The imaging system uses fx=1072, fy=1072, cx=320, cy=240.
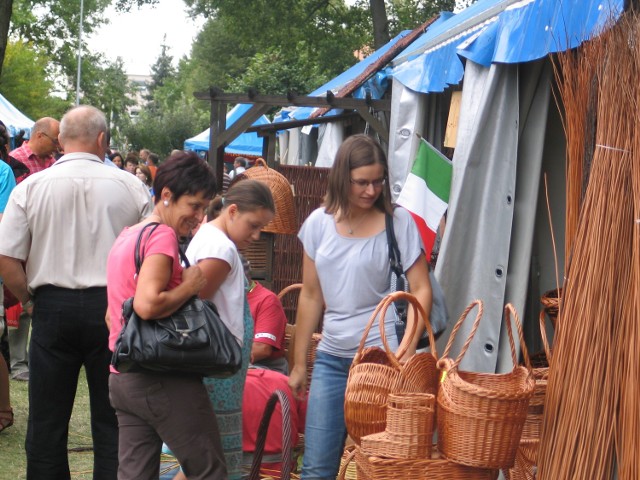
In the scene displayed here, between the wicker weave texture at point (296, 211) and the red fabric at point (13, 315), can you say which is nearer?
the red fabric at point (13, 315)

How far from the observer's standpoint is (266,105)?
866 centimetres

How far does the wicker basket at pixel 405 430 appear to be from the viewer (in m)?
3.56

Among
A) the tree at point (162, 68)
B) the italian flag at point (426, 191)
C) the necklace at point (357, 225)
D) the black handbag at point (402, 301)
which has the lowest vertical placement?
the black handbag at point (402, 301)

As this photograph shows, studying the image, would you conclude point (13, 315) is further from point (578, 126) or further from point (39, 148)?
point (578, 126)

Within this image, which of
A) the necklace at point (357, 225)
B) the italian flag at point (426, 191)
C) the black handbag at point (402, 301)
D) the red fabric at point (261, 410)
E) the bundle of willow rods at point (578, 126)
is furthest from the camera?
the italian flag at point (426, 191)

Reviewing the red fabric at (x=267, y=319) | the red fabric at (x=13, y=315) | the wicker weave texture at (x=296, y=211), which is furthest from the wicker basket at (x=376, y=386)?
the red fabric at (x=13, y=315)

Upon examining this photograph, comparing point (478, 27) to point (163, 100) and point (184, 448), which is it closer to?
point (184, 448)

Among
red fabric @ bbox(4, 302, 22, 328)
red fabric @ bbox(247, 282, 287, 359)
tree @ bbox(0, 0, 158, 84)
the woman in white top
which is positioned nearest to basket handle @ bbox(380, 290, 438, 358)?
the woman in white top

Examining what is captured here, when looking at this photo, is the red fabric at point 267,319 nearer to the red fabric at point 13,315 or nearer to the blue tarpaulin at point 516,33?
the blue tarpaulin at point 516,33

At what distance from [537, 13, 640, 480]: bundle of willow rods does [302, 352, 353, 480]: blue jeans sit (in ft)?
3.89

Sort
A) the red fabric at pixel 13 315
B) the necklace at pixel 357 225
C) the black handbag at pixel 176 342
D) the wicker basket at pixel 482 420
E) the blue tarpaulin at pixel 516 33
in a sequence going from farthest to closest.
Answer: the red fabric at pixel 13 315 < the necklace at pixel 357 225 < the blue tarpaulin at pixel 516 33 < the black handbag at pixel 176 342 < the wicker basket at pixel 482 420

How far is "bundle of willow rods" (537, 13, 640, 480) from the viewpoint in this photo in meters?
3.20

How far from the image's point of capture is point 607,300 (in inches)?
129

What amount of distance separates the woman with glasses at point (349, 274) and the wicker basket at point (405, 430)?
2.57 ft
